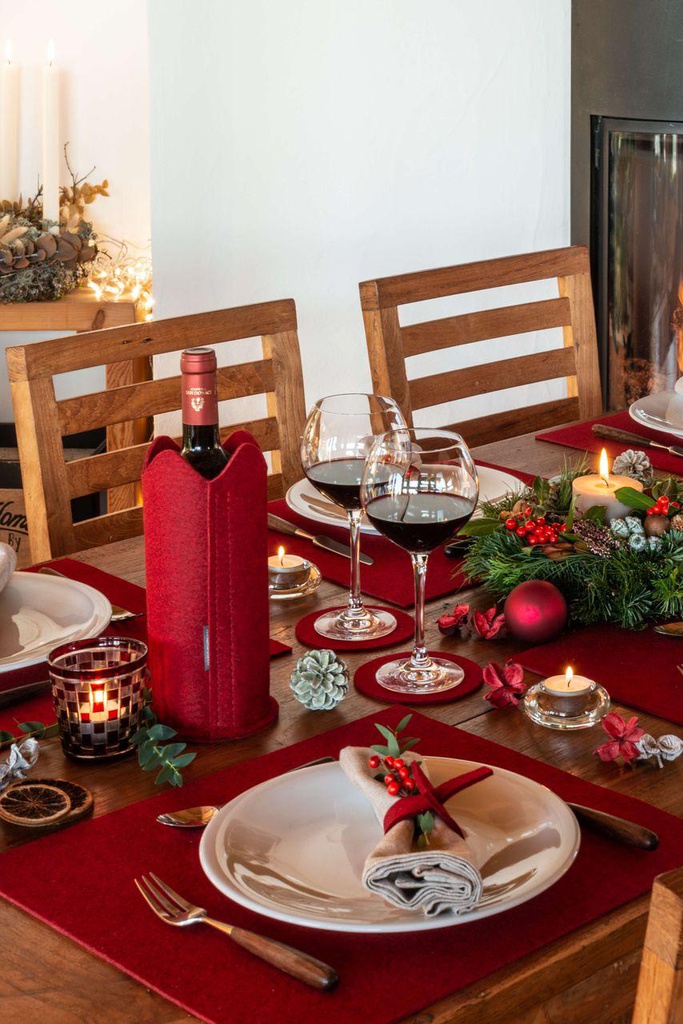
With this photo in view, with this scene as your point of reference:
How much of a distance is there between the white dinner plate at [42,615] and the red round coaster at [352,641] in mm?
157

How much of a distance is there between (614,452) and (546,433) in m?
0.11

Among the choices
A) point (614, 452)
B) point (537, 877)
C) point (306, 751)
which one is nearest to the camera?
point (537, 877)

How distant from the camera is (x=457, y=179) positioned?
2.59 m

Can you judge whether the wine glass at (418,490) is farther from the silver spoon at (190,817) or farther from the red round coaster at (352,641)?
the silver spoon at (190,817)

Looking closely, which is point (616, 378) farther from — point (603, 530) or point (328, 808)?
point (328, 808)

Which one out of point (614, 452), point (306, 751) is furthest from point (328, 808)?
point (614, 452)

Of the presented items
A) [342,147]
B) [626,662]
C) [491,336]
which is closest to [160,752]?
[626,662]

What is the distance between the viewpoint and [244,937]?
0.60 meters

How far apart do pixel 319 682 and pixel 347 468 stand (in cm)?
22

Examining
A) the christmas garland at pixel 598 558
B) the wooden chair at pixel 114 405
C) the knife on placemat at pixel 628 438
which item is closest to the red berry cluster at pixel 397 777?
the christmas garland at pixel 598 558

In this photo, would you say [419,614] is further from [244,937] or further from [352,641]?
[244,937]

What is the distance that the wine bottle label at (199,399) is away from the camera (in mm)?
806

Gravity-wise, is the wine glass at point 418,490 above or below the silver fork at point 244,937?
above

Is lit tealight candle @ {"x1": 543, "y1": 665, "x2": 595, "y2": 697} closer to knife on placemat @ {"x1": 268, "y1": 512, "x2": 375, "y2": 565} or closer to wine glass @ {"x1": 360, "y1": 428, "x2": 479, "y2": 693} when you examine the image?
wine glass @ {"x1": 360, "y1": 428, "x2": 479, "y2": 693}
